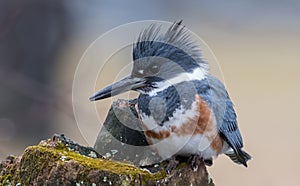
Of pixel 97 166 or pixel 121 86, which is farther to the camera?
pixel 121 86

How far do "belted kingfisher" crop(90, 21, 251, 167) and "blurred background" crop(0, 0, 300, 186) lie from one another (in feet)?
3.01

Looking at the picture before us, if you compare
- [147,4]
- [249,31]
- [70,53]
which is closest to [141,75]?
[70,53]

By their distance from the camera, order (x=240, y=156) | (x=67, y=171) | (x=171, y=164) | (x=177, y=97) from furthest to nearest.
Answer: (x=240, y=156) → (x=177, y=97) → (x=171, y=164) → (x=67, y=171)

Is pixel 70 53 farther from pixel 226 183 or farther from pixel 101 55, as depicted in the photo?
pixel 226 183

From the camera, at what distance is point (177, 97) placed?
3.57 metres

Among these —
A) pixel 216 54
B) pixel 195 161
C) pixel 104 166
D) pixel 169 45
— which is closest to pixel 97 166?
pixel 104 166

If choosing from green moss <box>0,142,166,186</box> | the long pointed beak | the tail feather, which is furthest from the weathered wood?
the tail feather

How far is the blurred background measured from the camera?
560cm

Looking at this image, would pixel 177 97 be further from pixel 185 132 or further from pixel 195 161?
pixel 195 161

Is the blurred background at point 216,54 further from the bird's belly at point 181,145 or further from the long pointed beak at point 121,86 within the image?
the bird's belly at point 181,145

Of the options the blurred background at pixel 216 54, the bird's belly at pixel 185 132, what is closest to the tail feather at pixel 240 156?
the bird's belly at pixel 185 132

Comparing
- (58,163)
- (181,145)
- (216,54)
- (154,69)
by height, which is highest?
(216,54)

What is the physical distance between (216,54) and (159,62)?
4.63 m

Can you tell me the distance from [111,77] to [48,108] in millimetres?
751
